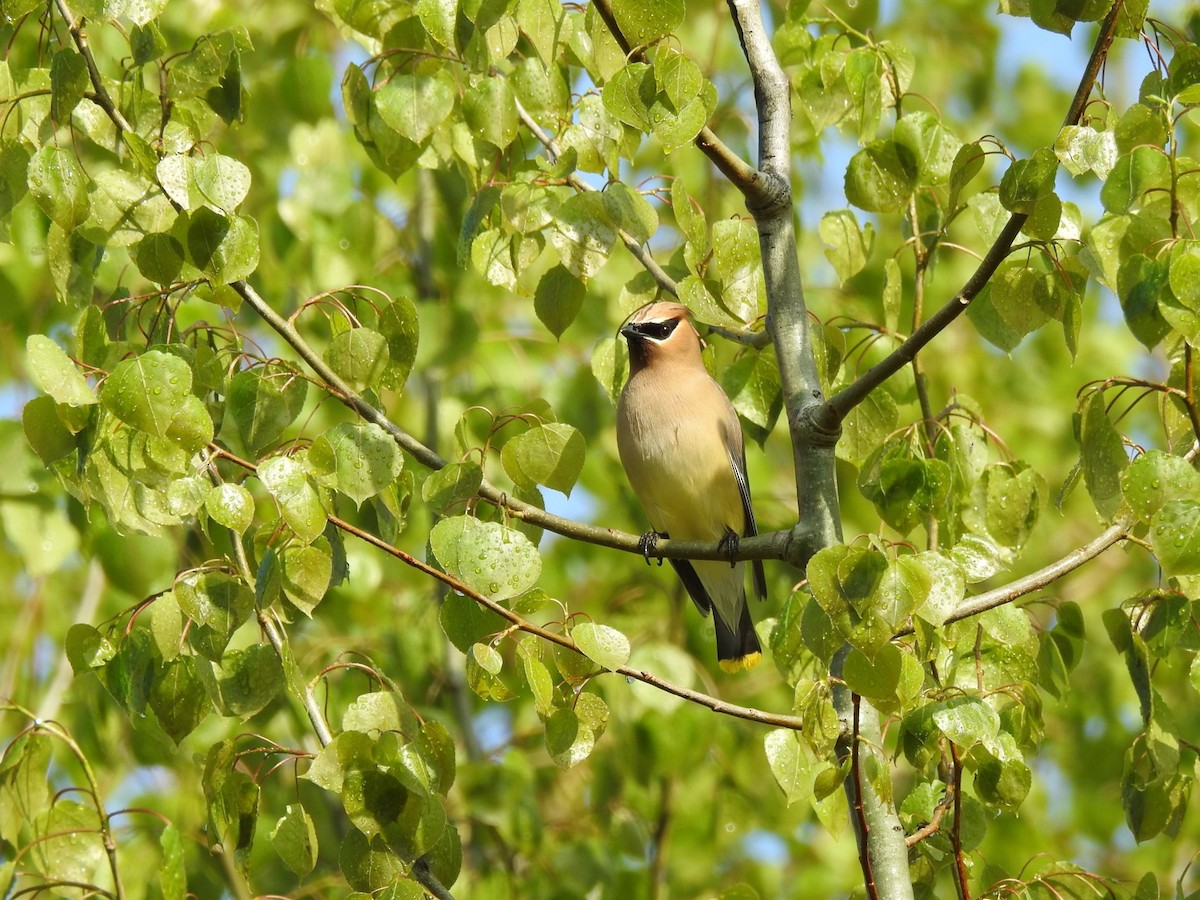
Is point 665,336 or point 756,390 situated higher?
point 665,336

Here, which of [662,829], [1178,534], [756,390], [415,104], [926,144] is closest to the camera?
[1178,534]

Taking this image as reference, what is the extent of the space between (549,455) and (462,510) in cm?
23

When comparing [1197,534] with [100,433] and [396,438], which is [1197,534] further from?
[100,433]

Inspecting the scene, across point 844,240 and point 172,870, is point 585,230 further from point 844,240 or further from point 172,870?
point 172,870

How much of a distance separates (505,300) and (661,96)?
4.45m

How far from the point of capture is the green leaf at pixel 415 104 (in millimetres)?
2764

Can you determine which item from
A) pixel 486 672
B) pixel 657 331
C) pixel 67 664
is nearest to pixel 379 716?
pixel 486 672

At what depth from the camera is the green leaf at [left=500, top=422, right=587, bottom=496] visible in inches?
102

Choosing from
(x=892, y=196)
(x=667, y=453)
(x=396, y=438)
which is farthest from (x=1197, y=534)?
(x=667, y=453)

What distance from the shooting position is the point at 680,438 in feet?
15.0

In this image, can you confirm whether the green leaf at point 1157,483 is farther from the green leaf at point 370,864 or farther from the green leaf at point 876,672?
the green leaf at point 370,864

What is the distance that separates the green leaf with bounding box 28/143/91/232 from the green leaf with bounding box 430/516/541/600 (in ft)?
2.67

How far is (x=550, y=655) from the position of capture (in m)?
2.67

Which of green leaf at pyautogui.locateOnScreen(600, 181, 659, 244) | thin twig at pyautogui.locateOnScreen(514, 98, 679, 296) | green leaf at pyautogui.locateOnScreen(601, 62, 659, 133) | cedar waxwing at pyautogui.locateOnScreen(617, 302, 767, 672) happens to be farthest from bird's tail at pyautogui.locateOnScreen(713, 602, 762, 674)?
green leaf at pyautogui.locateOnScreen(601, 62, 659, 133)
